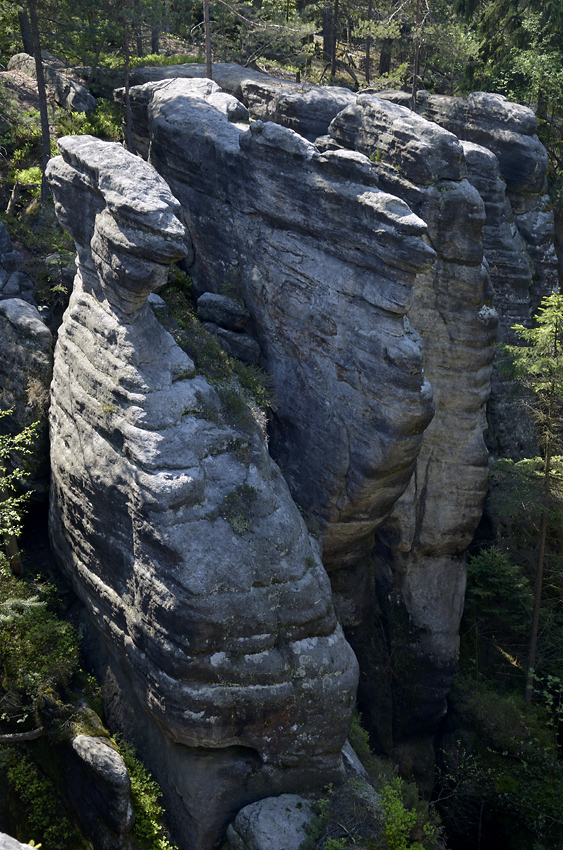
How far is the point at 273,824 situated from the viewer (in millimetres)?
13758

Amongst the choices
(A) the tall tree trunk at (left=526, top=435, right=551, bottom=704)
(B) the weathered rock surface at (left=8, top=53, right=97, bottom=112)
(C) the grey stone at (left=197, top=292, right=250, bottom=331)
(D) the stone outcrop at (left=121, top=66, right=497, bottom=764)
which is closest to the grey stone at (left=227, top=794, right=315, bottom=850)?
(D) the stone outcrop at (left=121, top=66, right=497, bottom=764)

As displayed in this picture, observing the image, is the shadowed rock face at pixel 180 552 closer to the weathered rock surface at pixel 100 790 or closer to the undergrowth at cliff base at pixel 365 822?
the undergrowth at cliff base at pixel 365 822

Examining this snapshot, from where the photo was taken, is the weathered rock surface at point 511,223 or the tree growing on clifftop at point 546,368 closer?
the tree growing on clifftop at point 546,368

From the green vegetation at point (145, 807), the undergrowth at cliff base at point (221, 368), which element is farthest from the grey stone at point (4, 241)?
the green vegetation at point (145, 807)

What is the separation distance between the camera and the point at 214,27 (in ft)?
100

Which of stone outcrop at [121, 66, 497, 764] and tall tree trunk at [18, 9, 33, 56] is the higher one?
tall tree trunk at [18, 9, 33, 56]

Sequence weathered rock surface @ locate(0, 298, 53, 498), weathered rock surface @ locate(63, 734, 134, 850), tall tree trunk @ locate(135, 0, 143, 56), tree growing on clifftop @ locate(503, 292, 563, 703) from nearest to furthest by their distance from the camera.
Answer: weathered rock surface @ locate(63, 734, 134, 850), tree growing on clifftop @ locate(503, 292, 563, 703), weathered rock surface @ locate(0, 298, 53, 498), tall tree trunk @ locate(135, 0, 143, 56)

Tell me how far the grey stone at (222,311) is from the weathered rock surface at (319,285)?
16.7 inches

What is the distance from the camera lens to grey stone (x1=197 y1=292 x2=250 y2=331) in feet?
57.3

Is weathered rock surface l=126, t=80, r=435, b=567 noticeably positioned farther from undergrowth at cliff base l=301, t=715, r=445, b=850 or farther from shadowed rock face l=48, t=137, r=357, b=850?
undergrowth at cliff base l=301, t=715, r=445, b=850

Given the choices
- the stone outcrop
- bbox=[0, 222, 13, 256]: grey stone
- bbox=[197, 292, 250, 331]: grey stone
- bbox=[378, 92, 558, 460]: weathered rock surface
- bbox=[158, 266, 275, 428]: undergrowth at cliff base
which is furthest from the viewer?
bbox=[378, 92, 558, 460]: weathered rock surface

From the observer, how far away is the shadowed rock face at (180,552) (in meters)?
13.2

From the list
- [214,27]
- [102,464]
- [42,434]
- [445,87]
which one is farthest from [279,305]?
[445,87]

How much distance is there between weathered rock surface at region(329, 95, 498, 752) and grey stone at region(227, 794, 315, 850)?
6433 mm
